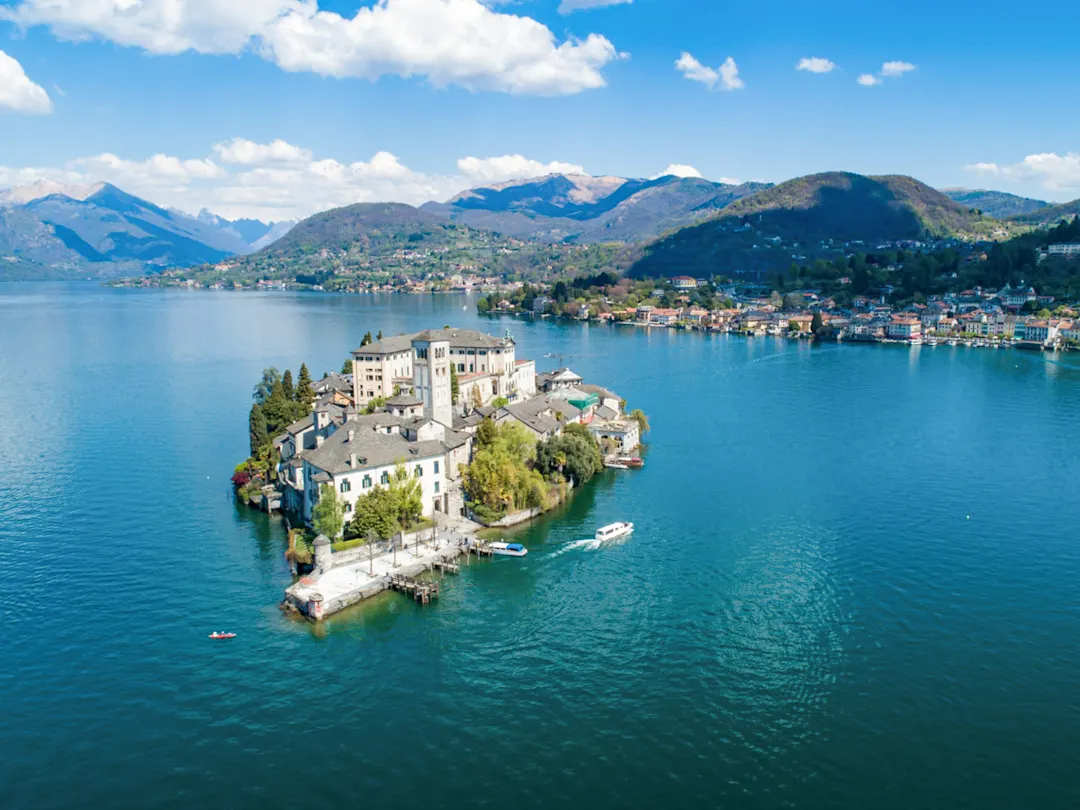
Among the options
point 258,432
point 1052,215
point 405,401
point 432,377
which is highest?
point 1052,215

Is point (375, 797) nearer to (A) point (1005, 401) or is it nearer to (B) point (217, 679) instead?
(B) point (217, 679)

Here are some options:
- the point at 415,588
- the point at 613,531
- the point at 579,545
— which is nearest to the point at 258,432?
the point at 415,588

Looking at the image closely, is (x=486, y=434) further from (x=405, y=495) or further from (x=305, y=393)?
(x=305, y=393)

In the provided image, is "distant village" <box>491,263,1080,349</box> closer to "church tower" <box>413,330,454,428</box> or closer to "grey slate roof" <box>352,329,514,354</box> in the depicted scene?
"grey slate roof" <box>352,329,514,354</box>

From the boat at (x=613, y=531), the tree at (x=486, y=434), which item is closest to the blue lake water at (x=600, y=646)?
the boat at (x=613, y=531)

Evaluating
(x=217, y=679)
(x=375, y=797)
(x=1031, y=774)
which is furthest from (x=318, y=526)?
(x=1031, y=774)

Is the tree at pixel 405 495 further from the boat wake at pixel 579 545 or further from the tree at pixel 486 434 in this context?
the tree at pixel 486 434

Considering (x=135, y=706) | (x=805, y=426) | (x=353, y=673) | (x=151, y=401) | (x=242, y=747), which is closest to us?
(x=242, y=747)
